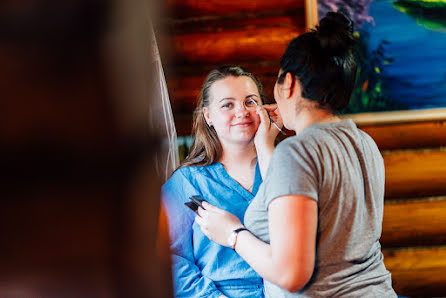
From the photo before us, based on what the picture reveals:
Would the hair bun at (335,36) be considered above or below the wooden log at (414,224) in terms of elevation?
above

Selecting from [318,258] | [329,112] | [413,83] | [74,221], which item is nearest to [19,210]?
[74,221]

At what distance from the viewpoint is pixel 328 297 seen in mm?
994

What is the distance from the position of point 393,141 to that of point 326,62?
170 cm

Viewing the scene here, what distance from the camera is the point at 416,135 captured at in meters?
2.55

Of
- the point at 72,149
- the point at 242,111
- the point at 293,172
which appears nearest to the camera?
the point at 72,149

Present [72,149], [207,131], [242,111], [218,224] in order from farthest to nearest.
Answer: [207,131], [242,111], [218,224], [72,149]

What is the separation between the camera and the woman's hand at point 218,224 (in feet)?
3.91

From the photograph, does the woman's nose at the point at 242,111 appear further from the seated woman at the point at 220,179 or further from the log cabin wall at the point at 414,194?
the log cabin wall at the point at 414,194

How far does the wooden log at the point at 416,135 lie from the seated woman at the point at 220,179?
45.7 inches

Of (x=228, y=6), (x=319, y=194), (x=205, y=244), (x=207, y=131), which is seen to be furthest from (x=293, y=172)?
(x=228, y=6)

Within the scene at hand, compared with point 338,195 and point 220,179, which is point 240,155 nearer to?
point 220,179

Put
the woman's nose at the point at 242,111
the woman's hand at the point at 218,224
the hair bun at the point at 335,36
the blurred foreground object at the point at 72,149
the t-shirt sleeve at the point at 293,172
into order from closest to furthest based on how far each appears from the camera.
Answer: the blurred foreground object at the point at 72,149 → the t-shirt sleeve at the point at 293,172 → the hair bun at the point at 335,36 → the woman's hand at the point at 218,224 → the woman's nose at the point at 242,111

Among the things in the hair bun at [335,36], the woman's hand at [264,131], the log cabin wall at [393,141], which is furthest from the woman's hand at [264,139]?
the log cabin wall at [393,141]

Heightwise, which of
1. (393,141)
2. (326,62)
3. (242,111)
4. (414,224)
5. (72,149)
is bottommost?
(414,224)
